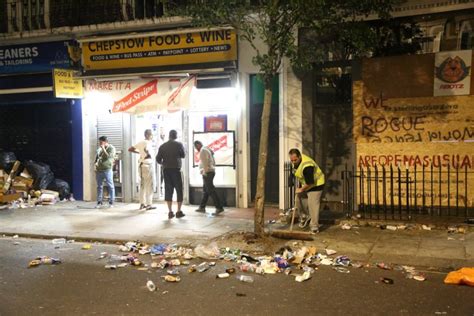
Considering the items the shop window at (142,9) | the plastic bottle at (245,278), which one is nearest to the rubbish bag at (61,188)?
the shop window at (142,9)

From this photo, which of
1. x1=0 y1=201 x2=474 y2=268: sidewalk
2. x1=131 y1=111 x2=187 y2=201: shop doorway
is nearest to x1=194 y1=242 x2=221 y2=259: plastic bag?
x1=0 y1=201 x2=474 y2=268: sidewalk

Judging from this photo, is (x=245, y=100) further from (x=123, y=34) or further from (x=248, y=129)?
(x=123, y=34)

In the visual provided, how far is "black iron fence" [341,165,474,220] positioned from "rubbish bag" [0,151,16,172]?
9168 millimetres

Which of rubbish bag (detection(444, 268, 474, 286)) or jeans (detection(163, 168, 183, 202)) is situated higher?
jeans (detection(163, 168, 183, 202))

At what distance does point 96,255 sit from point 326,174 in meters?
5.47

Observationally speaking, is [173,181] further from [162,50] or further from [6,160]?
[6,160]


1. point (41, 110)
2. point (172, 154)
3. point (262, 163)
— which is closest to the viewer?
point (262, 163)

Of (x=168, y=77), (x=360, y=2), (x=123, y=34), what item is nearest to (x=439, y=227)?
(x=360, y=2)

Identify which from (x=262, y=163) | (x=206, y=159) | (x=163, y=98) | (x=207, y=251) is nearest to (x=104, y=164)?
(x=163, y=98)

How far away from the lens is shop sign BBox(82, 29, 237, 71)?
40.0 ft

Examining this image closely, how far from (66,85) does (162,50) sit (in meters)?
2.78

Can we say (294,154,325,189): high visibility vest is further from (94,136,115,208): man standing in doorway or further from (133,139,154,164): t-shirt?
(94,136,115,208): man standing in doorway

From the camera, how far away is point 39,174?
13914 mm

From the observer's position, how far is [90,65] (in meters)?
13.8
